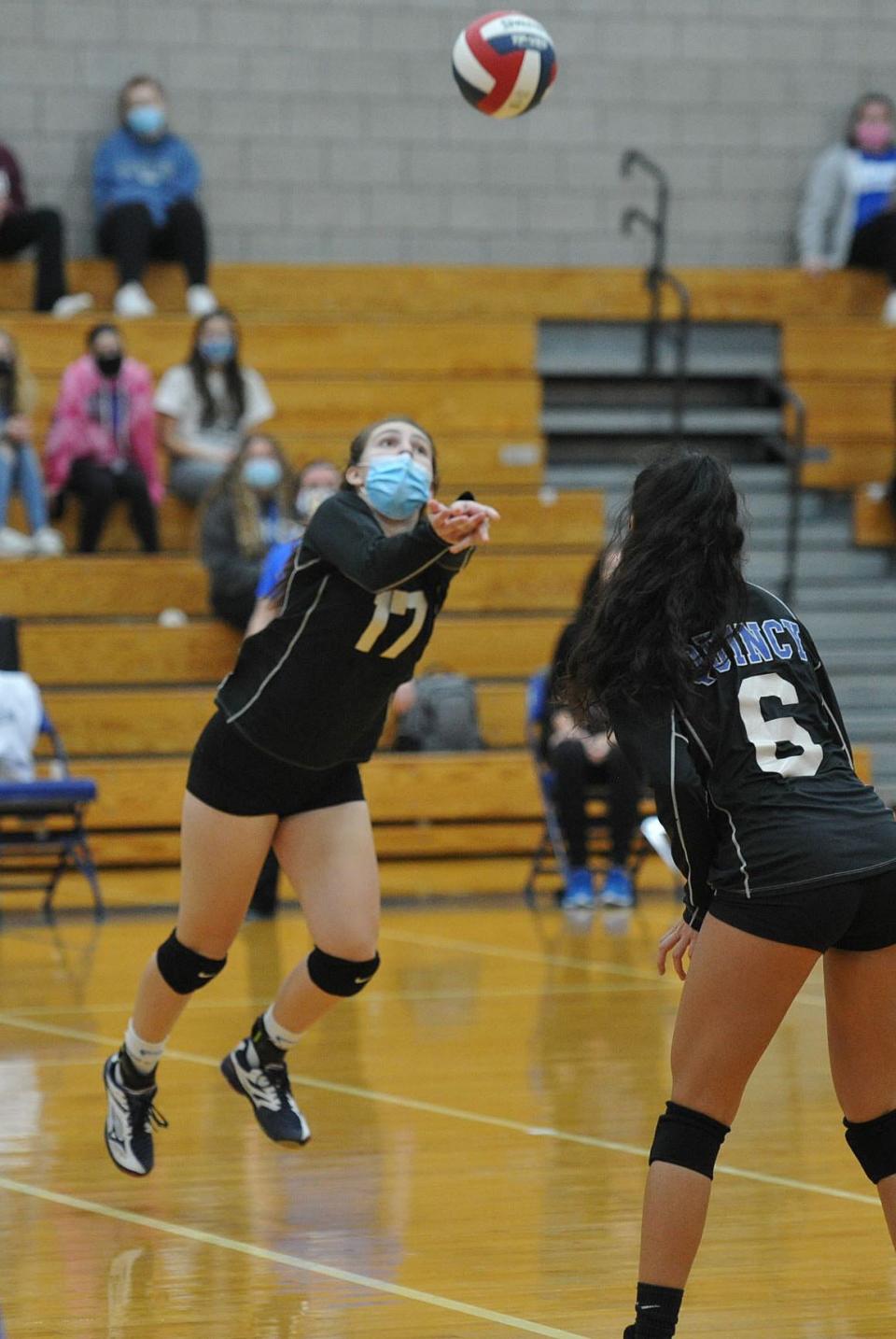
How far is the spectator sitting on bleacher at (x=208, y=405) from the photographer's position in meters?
11.2

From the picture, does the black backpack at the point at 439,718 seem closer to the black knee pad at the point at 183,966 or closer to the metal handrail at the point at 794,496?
the metal handrail at the point at 794,496

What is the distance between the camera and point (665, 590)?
10.5 ft

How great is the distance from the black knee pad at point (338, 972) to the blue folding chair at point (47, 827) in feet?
14.0

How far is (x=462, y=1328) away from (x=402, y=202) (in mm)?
11070

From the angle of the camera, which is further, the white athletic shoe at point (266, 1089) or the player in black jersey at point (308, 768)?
the white athletic shoe at point (266, 1089)

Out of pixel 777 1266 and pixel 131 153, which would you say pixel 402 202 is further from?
pixel 777 1266

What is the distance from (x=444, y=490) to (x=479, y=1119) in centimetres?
648

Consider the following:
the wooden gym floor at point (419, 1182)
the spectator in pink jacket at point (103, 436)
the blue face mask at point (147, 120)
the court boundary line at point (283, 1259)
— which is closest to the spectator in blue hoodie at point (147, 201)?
the blue face mask at point (147, 120)

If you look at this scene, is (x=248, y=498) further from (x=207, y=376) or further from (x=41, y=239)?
(x=41, y=239)

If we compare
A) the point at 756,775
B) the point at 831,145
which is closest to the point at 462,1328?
the point at 756,775

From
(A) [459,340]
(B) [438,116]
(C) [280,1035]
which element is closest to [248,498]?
(A) [459,340]

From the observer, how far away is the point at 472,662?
11.0 meters

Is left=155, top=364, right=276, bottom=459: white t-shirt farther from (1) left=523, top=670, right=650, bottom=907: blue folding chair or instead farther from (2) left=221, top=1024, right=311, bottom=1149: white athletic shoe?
(2) left=221, top=1024, right=311, bottom=1149: white athletic shoe

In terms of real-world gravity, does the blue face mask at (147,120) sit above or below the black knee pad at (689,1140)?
above
